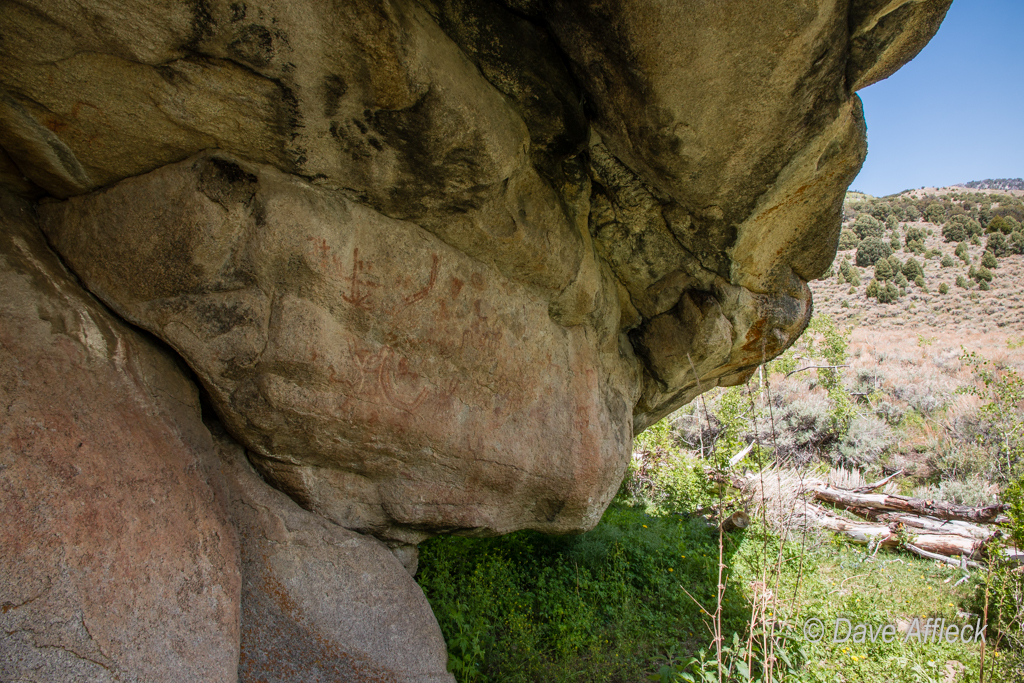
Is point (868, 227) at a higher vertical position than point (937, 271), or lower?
higher

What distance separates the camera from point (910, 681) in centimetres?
395

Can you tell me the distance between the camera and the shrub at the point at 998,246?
80.7 feet

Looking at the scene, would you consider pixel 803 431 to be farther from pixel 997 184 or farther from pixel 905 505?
pixel 997 184

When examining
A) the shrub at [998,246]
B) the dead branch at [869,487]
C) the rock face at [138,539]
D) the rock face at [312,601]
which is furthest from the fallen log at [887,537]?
the shrub at [998,246]

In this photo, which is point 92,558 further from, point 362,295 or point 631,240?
point 631,240

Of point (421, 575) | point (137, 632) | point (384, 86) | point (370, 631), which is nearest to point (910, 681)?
point (421, 575)

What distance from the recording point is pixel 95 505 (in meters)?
1.64

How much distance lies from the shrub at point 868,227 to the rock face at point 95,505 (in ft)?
117

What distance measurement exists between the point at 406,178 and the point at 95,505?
1662 mm

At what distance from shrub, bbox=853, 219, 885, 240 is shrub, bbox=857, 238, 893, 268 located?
2.00m

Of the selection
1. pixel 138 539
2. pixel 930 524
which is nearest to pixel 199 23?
pixel 138 539

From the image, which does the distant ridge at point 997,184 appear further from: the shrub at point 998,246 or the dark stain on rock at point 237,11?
the dark stain on rock at point 237,11

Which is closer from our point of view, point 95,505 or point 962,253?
point 95,505

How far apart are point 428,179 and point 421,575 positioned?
10.6 feet
